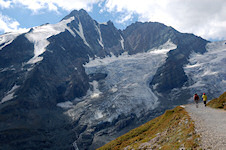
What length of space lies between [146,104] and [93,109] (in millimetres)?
29880

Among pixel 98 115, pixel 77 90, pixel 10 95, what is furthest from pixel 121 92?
pixel 10 95

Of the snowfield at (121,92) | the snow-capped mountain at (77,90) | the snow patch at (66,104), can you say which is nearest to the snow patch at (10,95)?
the snow-capped mountain at (77,90)

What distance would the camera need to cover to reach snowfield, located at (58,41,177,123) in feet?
345

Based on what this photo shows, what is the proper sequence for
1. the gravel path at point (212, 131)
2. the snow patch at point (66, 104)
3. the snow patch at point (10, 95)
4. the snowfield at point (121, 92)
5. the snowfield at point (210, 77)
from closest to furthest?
the gravel path at point (212, 131)
the snowfield at point (121, 92)
the snow patch at point (10, 95)
the snowfield at point (210, 77)
the snow patch at point (66, 104)

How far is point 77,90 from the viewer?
147125 mm

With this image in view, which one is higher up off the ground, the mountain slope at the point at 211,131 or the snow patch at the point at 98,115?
the mountain slope at the point at 211,131

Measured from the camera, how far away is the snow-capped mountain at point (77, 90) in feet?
301

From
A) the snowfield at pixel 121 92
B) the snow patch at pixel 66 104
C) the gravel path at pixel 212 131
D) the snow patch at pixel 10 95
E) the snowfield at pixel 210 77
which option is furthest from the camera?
the snow patch at pixel 66 104

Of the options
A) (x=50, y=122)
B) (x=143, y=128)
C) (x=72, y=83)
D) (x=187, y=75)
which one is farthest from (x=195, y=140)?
(x=187, y=75)

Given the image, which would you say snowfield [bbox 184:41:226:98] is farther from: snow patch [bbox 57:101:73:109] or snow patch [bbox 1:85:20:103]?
snow patch [bbox 1:85:20:103]

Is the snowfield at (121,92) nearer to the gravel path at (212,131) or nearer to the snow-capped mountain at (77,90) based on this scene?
the snow-capped mountain at (77,90)

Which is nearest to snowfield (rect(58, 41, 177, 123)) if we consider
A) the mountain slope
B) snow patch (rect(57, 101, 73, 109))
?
snow patch (rect(57, 101, 73, 109))

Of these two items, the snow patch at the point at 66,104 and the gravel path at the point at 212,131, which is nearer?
the gravel path at the point at 212,131

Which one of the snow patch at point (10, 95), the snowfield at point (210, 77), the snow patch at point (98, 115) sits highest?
the snow patch at point (10, 95)
